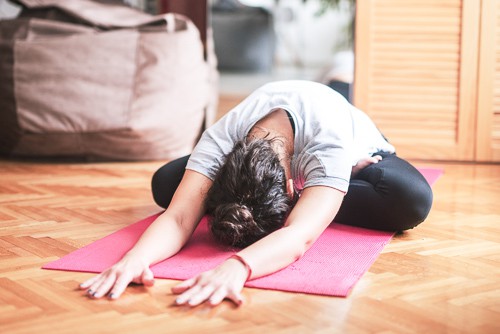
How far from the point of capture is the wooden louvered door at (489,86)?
315 cm

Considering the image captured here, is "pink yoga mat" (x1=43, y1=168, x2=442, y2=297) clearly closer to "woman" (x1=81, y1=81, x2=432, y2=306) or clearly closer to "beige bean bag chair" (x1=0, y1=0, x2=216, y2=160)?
"woman" (x1=81, y1=81, x2=432, y2=306)

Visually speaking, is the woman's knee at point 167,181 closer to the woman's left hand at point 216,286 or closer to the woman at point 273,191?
the woman at point 273,191

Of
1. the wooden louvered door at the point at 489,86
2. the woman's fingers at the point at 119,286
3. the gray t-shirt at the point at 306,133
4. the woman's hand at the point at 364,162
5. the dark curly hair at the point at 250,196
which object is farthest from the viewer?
the wooden louvered door at the point at 489,86

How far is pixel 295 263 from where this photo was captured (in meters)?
1.76

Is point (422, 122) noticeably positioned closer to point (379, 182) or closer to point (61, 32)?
point (379, 182)

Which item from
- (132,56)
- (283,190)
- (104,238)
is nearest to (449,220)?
(283,190)

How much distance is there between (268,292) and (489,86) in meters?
1.96

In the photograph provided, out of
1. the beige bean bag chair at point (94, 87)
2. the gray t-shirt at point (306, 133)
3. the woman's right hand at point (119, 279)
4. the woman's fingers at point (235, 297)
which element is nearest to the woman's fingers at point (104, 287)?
the woman's right hand at point (119, 279)

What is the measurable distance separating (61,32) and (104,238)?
5.17 ft

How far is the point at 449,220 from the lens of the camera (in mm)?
2260

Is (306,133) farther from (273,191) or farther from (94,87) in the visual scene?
(94,87)

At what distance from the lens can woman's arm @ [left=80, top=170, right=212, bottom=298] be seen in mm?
1564

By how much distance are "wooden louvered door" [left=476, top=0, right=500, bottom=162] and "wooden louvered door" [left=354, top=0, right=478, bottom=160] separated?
3cm

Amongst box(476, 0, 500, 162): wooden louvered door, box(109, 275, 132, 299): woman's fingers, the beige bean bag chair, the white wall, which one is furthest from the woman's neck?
the white wall
